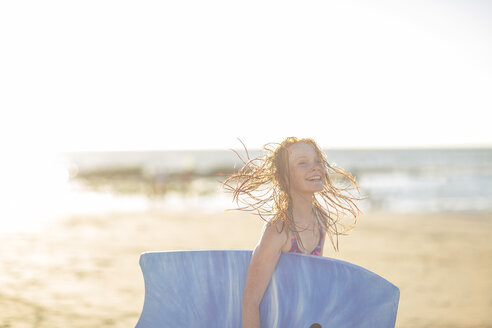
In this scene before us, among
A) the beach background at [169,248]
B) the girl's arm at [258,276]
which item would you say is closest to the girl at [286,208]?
the girl's arm at [258,276]

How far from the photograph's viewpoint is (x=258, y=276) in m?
1.71

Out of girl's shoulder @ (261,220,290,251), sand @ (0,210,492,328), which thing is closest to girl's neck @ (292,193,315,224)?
girl's shoulder @ (261,220,290,251)

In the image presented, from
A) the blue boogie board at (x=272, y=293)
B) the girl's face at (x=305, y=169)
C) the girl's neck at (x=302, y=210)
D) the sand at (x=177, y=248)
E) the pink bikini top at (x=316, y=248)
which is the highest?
the girl's face at (x=305, y=169)

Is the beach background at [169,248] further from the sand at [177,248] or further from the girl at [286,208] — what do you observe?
the girl at [286,208]

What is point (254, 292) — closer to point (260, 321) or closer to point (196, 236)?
point (260, 321)

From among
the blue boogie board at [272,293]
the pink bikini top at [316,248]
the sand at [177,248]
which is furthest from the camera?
the sand at [177,248]

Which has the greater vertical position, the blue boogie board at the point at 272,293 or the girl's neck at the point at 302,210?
the girl's neck at the point at 302,210

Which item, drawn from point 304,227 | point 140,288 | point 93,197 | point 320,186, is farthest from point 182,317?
point 93,197

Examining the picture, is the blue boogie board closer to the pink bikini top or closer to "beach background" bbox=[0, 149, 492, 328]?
the pink bikini top

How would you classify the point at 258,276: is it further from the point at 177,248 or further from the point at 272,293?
the point at 177,248

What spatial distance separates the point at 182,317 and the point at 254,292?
0.37m

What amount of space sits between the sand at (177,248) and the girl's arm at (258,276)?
2.48 metres

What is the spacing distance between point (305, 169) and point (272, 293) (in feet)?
1.78

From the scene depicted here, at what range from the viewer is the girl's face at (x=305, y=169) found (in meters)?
1.87
